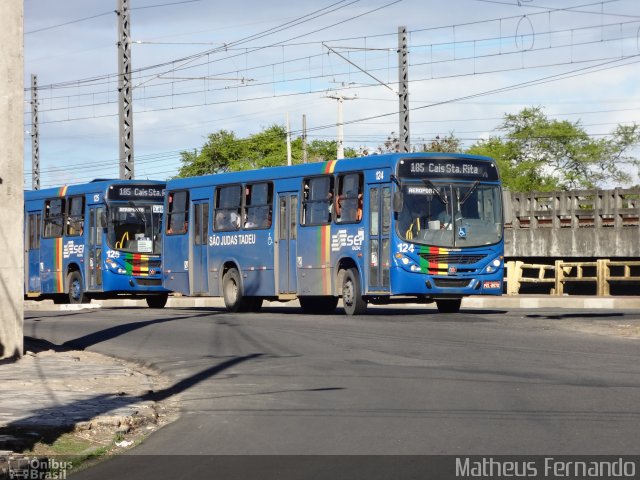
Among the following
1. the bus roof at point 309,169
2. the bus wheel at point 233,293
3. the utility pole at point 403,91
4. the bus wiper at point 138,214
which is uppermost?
the utility pole at point 403,91

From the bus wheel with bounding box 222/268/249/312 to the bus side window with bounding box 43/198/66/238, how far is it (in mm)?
9084

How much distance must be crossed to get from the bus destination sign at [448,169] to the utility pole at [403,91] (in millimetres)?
10319

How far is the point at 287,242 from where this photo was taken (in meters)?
28.0

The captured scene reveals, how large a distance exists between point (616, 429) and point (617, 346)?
810cm

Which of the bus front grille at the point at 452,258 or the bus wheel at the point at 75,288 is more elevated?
the bus front grille at the point at 452,258

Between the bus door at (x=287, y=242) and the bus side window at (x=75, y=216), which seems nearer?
the bus door at (x=287, y=242)

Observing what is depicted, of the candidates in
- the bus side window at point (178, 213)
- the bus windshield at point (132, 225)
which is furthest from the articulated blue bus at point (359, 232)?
the bus windshield at point (132, 225)

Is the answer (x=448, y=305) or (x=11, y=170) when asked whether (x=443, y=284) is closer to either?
(x=448, y=305)

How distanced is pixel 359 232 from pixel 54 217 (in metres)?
15.3

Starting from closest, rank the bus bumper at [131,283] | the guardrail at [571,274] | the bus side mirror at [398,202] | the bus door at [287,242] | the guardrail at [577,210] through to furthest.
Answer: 1. the bus side mirror at [398,202]
2. the bus door at [287,242]
3. the bus bumper at [131,283]
4. the guardrail at [571,274]
5. the guardrail at [577,210]

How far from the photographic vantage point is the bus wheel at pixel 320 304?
29.0 m

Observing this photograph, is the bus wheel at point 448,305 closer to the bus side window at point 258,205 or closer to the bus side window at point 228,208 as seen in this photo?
the bus side window at point 258,205

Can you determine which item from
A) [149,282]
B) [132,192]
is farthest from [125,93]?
[149,282]

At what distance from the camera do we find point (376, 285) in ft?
82.3
